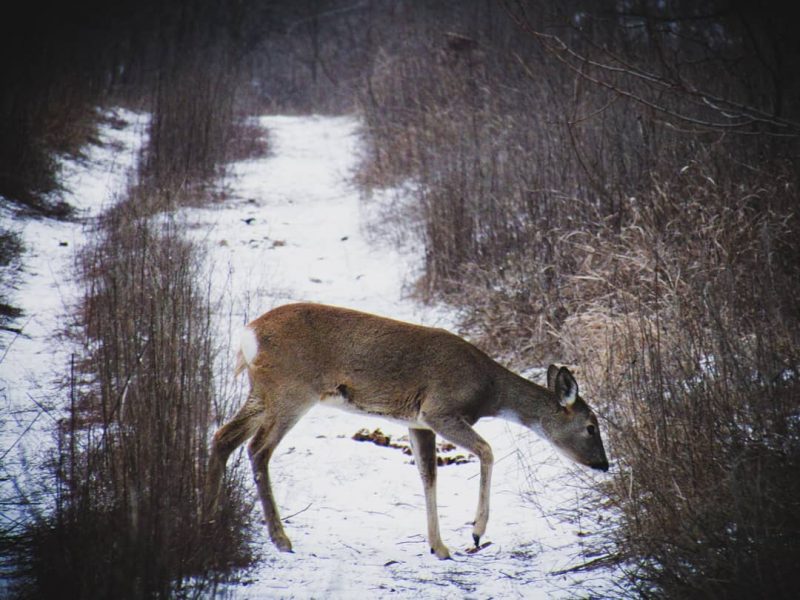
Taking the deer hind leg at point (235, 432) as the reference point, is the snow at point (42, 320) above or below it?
above

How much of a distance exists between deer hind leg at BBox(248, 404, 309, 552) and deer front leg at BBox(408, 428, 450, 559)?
33.3 inches

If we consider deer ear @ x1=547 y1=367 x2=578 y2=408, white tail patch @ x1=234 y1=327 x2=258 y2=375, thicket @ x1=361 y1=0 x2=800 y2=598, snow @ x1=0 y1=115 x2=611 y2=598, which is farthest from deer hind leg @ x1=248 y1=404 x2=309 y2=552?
thicket @ x1=361 y1=0 x2=800 y2=598

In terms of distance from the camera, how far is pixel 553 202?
29.6 ft

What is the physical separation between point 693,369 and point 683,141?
5202 mm

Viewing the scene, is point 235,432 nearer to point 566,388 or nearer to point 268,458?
point 268,458

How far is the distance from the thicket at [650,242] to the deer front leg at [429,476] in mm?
1002

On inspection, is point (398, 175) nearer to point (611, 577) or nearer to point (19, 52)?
point (19, 52)

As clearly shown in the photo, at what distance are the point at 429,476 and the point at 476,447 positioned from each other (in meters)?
0.38

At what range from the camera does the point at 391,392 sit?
469 centimetres

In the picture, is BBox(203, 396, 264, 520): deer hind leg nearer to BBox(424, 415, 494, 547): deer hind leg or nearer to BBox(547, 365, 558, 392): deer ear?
BBox(424, 415, 494, 547): deer hind leg

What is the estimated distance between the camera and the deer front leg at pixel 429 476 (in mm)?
4430

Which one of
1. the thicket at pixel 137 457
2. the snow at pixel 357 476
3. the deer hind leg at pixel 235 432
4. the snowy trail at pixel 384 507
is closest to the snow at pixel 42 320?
the snow at pixel 357 476

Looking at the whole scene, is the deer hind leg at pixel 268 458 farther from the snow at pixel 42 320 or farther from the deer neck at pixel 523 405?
the deer neck at pixel 523 405

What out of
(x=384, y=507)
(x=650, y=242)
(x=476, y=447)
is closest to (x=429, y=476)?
(x=476, y=447)
